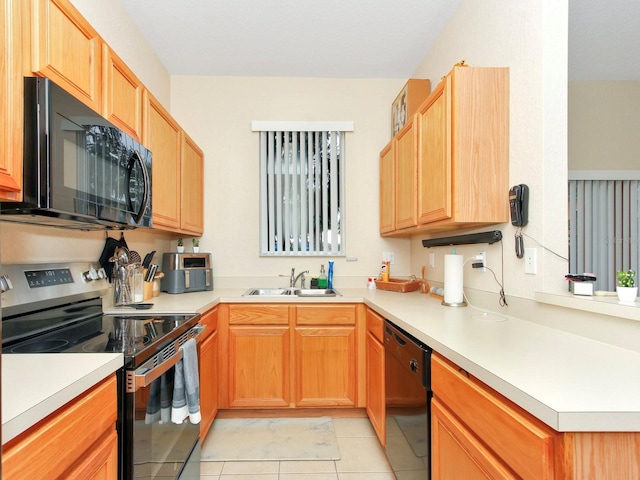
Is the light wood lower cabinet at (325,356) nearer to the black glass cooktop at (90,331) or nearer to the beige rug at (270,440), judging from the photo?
the beige rug at (270,440)

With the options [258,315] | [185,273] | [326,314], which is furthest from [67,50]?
→ [326,314]

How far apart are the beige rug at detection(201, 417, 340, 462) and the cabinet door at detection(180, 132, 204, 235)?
140 cm

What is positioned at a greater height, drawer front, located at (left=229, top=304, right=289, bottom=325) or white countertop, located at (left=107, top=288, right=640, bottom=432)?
white countertop, located at (left=107, top=288, right=640, bottom=432)

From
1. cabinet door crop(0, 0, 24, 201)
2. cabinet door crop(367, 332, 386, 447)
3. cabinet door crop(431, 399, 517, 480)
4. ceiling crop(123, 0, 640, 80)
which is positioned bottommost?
cabinet door crop(367, 332, 386, 447)

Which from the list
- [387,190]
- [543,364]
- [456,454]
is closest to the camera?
[543,364]

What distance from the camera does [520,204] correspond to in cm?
158

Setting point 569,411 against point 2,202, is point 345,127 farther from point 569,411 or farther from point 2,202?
point 569,411

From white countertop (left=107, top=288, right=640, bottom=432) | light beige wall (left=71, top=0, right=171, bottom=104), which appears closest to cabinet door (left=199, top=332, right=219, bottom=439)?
white countertop (left=107, top=288, right=640, bottom=432)

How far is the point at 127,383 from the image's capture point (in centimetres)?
112

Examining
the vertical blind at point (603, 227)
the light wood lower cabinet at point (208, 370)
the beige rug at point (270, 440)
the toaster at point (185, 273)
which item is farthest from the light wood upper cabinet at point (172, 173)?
the vertical blind at point (603, 227)

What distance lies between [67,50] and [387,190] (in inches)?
84.5

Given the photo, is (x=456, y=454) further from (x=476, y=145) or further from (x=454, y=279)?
(x=476, y=145)

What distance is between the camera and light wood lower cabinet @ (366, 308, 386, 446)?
1.98 meters

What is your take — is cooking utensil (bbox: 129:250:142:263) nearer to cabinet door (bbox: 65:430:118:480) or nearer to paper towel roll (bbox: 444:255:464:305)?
cabinet door (bbox: 65:430:118:480)
